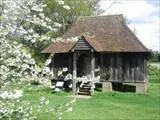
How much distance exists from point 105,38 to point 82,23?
3517mm

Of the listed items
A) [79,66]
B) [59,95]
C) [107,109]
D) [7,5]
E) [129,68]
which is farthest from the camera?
[79,66]

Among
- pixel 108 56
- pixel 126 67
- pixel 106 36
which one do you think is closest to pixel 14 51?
pixel 126 67

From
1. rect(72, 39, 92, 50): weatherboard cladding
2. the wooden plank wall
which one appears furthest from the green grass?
rect(72, 39, 92, 50): weatherboard cladding

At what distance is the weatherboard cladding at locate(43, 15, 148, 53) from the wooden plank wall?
755 millimetres

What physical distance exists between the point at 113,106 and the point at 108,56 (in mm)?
7545

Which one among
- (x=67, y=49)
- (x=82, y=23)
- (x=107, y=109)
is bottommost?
(x=107, y=109)

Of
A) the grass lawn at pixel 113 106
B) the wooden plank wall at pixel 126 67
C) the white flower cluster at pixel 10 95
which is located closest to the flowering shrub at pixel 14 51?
the white flower cluster at pixel 10 95

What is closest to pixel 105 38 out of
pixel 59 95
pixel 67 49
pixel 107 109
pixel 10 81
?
pixel 67 49

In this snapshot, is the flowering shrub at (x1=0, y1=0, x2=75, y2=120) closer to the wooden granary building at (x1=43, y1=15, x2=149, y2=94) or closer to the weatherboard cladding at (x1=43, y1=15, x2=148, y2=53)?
the wooden granary building at (x1=43, y1=15, x2=149, y2=94)

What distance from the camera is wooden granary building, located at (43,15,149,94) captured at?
28.5 meters

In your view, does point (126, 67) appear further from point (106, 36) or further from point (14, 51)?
point (14, 51)

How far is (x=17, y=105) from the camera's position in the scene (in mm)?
7066

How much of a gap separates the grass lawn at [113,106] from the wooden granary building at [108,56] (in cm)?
151

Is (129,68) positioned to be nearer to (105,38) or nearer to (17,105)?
(105,38)
